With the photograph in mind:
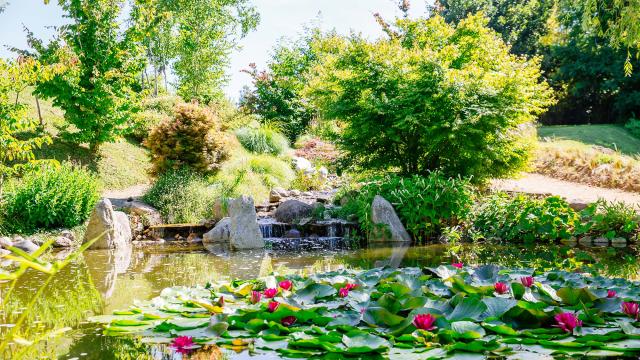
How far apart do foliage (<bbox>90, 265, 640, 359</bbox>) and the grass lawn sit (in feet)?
54.8

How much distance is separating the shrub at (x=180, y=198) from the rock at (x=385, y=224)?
3688 millimetres

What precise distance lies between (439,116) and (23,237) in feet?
23.7

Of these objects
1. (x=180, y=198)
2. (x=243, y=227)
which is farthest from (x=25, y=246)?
(x=180, y=198)

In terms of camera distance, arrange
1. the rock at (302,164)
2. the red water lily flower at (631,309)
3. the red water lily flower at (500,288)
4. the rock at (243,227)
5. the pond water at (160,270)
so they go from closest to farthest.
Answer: the red water lily flower at (631,309)
the pond water at (160,270)
the red water lily flower at (500,288)
the rock at (243,227)
the rock at (302,164)

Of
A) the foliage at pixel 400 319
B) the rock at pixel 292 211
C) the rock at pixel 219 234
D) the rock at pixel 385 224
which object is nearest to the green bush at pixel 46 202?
the rock at pixel 219 234

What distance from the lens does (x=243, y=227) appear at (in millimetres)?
9172

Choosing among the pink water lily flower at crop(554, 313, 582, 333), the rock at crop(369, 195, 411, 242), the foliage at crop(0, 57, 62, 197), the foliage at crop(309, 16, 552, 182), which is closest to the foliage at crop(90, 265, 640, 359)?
the pink water lily flower at crop(554, 313, 582, 333)

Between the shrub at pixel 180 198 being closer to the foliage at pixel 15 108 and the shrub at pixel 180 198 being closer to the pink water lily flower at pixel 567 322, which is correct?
the foliage at pixel 15 108

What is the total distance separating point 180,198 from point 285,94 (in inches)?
462

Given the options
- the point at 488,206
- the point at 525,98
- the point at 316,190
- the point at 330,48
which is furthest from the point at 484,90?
the point at 316,190

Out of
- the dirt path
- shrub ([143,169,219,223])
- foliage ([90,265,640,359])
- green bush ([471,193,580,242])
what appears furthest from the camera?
the dirt path

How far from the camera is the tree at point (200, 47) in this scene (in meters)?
21.8

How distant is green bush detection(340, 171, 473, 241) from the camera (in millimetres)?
Answer: 9320

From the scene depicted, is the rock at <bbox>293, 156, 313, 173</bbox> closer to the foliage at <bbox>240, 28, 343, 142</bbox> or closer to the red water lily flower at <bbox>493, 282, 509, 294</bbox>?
the foliage at <bbox>240, 28, 343, 142</bbox>
